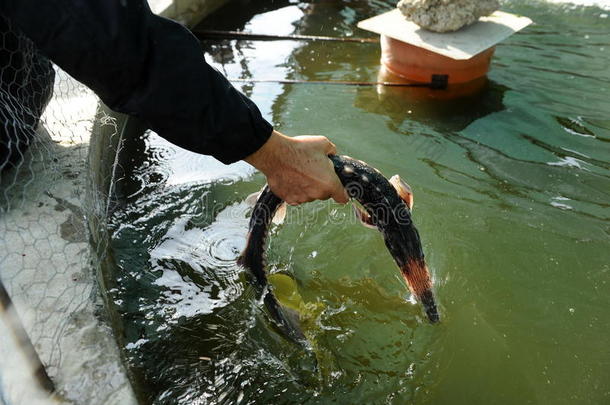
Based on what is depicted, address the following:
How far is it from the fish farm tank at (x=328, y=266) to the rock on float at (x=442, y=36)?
1.49 feet

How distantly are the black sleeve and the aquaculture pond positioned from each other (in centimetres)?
137

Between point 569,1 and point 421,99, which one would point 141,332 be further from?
point 569,1

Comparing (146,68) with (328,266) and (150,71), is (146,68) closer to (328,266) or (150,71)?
(150,71)

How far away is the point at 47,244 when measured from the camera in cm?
272

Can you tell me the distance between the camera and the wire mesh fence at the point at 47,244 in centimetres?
210

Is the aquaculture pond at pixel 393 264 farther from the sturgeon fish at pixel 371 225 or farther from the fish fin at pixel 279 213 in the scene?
the fish fin at pixel 279 213

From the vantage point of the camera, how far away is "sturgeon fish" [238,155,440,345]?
2869mm

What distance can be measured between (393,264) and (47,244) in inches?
89.8

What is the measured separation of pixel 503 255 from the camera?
3.82 metres

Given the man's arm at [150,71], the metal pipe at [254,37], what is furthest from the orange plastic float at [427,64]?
the man's arm at [150,71]

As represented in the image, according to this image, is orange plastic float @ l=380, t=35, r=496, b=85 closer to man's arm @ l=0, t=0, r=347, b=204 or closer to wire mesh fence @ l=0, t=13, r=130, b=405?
wire mesh fence @ l=0, t=13, r=130, b=405

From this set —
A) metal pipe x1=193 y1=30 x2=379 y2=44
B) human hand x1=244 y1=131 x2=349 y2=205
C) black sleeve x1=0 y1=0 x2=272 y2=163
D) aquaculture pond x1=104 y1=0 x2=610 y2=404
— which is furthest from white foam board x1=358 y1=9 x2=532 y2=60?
black sleeve x1=0 y1=0 x2=272 y2=163

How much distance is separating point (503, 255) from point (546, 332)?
2.34ft

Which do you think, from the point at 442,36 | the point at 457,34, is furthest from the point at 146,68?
the point at 457,34
